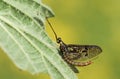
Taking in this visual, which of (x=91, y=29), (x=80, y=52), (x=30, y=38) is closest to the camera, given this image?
(x=30, y=38)

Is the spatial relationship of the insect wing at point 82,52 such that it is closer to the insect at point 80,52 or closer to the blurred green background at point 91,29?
the insect at point 80,52

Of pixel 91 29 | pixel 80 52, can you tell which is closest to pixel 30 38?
pixel 80 52

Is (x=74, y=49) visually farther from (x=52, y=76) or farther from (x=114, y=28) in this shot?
(x=114, y=28)

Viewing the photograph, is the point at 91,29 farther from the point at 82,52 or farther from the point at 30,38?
the point at 30,38

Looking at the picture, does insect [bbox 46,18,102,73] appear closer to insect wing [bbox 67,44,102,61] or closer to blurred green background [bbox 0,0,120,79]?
insect wing [bbox 67,44,102,61]

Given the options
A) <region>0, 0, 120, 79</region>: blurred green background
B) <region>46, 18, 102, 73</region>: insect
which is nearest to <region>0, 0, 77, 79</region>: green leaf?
<region>46, 18, 102, 73</region>: insect

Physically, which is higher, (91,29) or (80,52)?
(80,52)

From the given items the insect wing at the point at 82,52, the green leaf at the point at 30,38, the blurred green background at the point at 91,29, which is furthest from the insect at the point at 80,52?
the blurred green background at the point at 91,29

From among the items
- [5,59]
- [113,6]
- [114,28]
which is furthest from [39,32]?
[113,6]

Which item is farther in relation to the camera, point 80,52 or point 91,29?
point 91,29
